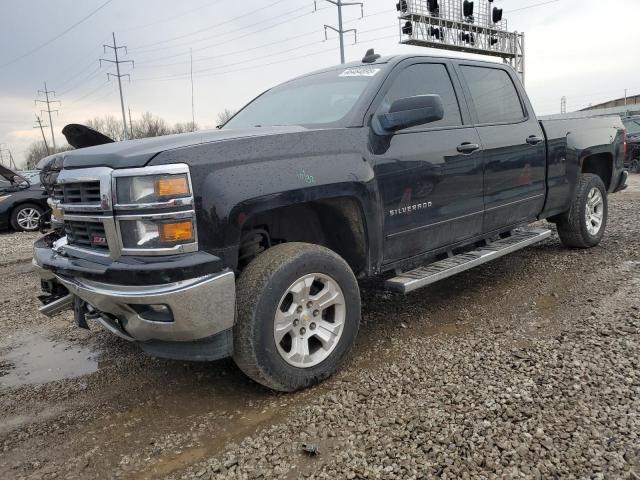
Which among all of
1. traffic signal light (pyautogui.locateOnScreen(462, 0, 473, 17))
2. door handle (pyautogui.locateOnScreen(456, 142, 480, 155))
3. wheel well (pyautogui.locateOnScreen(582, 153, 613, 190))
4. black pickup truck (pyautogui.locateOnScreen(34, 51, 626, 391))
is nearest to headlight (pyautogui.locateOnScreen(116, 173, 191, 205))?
black pickup truck (pyautogui.locateOnScreen(34, 51, 626, 391))

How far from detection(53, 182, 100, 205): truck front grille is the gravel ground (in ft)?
3.96

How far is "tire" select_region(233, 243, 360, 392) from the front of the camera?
8.64 feet

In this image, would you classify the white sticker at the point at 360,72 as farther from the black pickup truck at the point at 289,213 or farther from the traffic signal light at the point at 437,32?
the traffic signal light at the point at 437,32

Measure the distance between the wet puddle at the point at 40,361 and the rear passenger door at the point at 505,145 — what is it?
333 centimetres

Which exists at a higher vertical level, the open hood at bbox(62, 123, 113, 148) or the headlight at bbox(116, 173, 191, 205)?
→ the open hood at bbox(62, 123, 113, 148)

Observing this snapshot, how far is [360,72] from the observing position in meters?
3.70

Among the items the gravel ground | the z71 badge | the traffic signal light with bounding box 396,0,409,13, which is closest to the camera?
the gravel ground

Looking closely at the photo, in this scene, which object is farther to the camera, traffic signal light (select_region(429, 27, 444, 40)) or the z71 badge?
traffic signal light (select_region(429, 27, 444, 40))

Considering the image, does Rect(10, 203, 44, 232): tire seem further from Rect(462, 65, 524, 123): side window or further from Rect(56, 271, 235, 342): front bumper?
Rect(462, 65, 524, 123): side window

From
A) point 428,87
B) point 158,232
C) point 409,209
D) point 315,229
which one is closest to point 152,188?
point 158,232

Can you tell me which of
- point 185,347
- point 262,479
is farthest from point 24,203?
point 262,479

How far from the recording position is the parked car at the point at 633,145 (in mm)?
16078

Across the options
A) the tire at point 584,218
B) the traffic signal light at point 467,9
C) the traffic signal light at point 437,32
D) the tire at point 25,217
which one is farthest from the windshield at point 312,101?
the traffic signal light at point 467,9

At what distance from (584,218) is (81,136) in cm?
502
